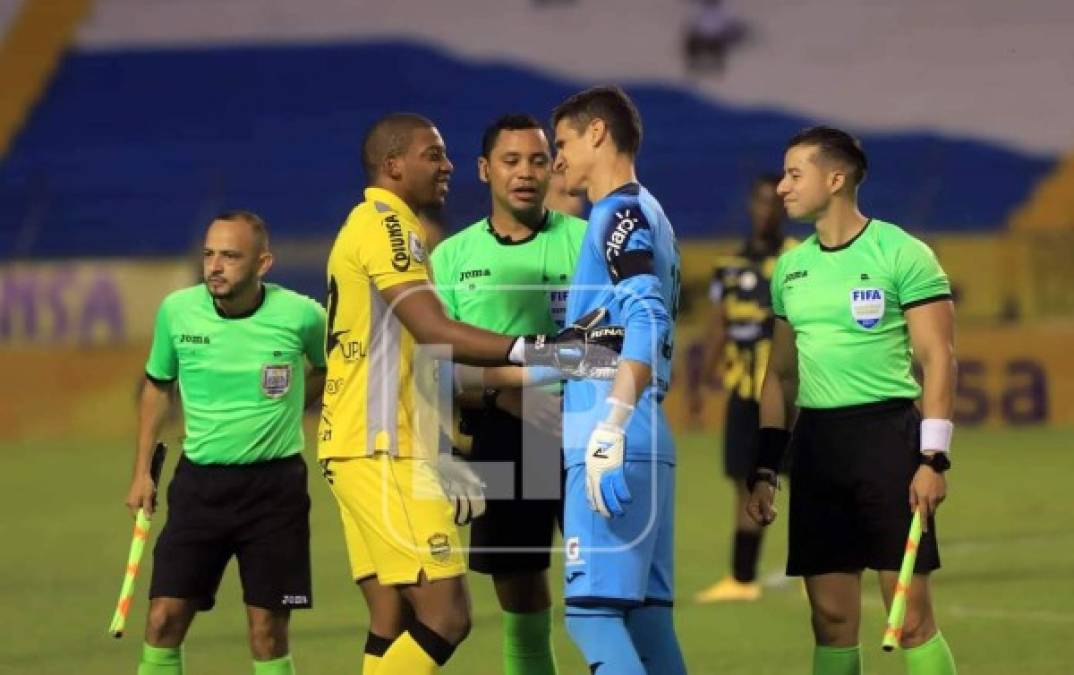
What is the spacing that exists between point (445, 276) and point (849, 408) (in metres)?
1.78

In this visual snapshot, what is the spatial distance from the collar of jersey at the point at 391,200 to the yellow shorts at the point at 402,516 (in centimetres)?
84

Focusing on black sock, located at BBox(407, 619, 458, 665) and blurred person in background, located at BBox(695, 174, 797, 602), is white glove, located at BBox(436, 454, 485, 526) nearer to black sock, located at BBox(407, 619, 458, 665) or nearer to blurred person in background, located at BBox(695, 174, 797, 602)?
black sock, located at BBox(407, 619, 458, 665)

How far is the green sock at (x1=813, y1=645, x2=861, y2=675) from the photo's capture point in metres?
7.32

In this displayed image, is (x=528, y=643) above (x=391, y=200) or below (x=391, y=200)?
below

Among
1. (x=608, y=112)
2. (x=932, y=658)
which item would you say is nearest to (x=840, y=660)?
(x=932, y=658)

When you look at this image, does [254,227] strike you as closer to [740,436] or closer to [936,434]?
[936,434]

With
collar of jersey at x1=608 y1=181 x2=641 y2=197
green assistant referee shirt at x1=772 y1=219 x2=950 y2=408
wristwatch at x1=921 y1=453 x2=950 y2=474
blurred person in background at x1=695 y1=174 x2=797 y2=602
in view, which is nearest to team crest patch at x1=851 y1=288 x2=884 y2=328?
green assistant referee shirt at x1=772 y1=219 x2=950 y2=408

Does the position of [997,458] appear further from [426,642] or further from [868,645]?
[426,642]

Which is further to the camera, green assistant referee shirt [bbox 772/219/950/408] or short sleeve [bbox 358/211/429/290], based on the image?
green assistant referee shirt [bbox 772/219/950/408]

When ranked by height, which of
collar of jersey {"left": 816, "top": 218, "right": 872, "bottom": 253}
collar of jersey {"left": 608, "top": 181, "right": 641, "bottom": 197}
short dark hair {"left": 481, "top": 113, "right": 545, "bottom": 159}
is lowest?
collar of jersey {"left": 816, "top": 218, "right": 872, "bottom": 253}

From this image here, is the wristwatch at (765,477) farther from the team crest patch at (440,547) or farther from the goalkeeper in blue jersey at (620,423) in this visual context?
the team crest patch at (440,547)

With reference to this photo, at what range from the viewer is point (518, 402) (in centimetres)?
787

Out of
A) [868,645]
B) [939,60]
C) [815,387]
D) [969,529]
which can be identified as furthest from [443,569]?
[939,60]

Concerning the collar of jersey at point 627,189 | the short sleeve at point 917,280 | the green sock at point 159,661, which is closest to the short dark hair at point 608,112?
the collar of jersey at point 627,189
